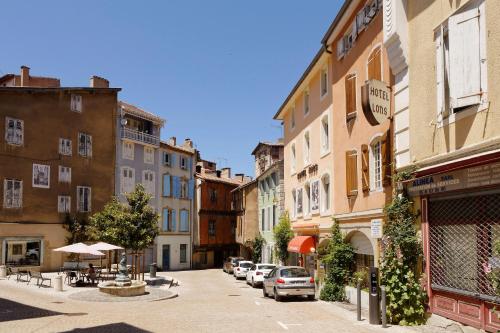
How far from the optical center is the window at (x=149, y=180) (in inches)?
1916

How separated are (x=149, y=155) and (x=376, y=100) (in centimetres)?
3617

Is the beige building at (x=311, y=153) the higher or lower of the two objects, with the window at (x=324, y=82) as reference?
lower

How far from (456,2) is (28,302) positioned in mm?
18538

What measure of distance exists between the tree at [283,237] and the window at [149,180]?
17755mm

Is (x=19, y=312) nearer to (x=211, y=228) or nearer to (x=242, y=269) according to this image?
(x=242, y=269)

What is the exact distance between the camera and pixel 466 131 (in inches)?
481

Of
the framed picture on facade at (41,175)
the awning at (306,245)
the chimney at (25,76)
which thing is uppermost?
the chimney at (25,76)

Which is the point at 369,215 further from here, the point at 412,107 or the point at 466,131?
the point at 466,131

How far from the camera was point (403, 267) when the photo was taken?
14578 millimetres

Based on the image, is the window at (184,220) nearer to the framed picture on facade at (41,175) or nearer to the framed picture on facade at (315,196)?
the framed picture on facade at (41,175)

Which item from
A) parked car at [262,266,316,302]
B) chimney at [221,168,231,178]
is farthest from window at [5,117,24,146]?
chimney at [221,168,231,178]

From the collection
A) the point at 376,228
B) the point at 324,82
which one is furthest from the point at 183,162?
the point at 376,228

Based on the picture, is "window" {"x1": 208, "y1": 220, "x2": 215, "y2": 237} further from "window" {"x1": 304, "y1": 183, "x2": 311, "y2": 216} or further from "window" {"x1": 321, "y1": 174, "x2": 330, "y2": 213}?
"window" {"x1": 321, "y1": 174, "x2": 330, "y2": 213}

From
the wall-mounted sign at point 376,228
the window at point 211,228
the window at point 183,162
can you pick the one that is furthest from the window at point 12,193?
the wall-mounted sign at point 376,228
